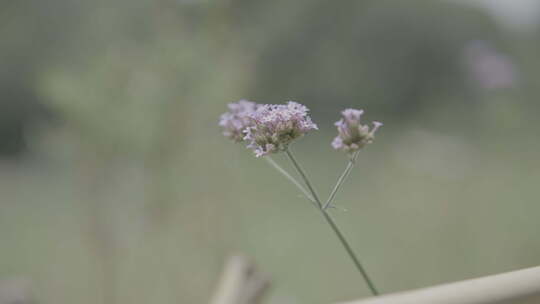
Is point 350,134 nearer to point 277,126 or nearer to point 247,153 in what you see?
point 277,126

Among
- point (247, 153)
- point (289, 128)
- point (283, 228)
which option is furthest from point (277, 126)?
point (247, 153)

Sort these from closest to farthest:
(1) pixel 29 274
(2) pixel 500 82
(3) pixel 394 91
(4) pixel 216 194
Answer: (2) pixel 500 82 < (4) pixel 216 194 < (1) pixel 29 274 < (3) pixel 394 91

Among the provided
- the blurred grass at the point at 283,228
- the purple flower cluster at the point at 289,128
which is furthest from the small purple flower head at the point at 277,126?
the blurred grass at the point at 283,228

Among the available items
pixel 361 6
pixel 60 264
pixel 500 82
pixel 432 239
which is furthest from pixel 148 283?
pixel 361 6

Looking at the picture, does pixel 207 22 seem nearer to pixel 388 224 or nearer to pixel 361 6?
pixel 388 224

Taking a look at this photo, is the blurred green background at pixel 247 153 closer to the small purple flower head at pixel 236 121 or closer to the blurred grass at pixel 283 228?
the blurred grass at pixel 283 228

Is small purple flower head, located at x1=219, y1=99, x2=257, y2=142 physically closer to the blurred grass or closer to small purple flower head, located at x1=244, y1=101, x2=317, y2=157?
small purple flower head, located at x1=244, y1=101, x2=317, y2=157
